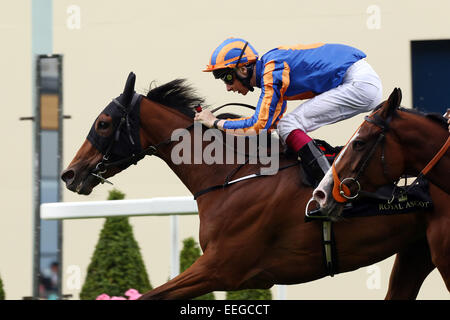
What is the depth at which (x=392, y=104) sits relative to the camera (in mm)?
4184

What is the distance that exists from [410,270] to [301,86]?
4.06ft

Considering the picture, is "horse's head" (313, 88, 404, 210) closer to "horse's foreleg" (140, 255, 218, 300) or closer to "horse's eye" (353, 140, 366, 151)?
"horse's eye" (353, 140, 366, 151)

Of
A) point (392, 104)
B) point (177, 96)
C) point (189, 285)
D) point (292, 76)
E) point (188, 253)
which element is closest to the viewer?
point (392, 104)

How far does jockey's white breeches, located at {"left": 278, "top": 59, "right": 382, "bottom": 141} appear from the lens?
4641 millimetres

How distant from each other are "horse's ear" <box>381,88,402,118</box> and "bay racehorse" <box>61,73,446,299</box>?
59cm

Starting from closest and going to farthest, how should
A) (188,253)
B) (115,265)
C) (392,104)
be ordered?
(392,104)
(115,265)
(188,253)

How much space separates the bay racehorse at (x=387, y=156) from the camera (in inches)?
165

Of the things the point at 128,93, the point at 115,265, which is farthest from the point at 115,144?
the point at 115,265

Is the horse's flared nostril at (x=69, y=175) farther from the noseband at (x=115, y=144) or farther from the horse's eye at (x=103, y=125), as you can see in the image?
the horse's eye at (x=103, y=125)

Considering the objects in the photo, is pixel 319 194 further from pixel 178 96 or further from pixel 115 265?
pixel 115 265

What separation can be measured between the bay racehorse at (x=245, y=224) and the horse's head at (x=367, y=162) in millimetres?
339

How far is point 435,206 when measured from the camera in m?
4.38
